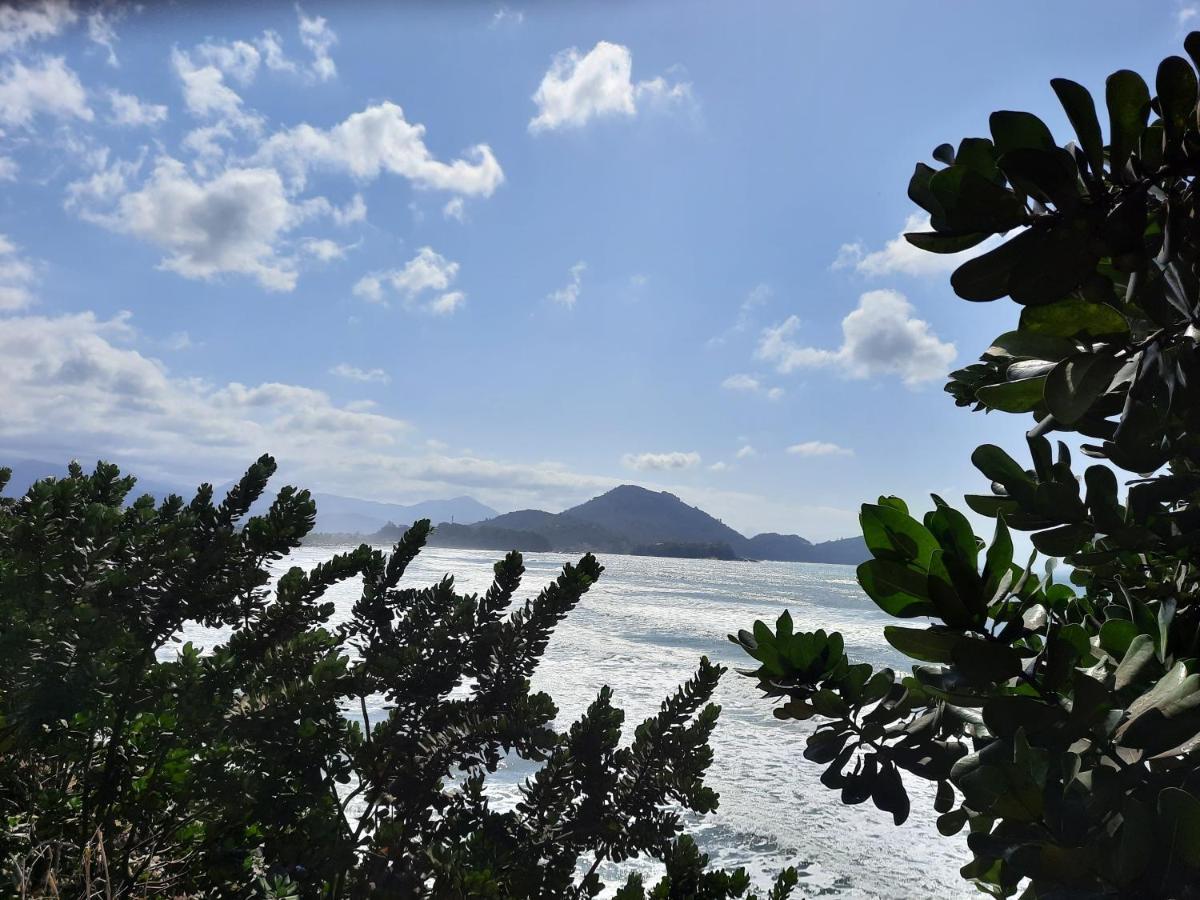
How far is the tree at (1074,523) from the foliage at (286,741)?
1408 millimetres

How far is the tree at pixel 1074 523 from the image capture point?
2.43 ft

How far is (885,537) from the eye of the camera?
0.91 metres

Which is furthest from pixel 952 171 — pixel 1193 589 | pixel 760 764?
pixel 760 764

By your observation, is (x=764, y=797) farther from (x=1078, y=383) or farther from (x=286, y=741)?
(x=1078, y=383)

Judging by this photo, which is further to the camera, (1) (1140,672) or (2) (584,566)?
(2) (584,566)

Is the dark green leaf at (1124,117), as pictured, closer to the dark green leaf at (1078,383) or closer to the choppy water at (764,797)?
the dark green leaf at (1078,383)

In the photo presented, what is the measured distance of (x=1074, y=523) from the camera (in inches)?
41.8

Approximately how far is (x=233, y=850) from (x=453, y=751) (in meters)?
0.79

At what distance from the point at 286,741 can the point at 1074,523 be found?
7.94ft

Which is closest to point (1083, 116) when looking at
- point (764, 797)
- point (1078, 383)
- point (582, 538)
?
point (1078, 383)

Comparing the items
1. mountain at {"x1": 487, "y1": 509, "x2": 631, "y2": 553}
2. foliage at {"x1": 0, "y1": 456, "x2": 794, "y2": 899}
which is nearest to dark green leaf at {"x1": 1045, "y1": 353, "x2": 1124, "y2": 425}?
foliage at {"x1": 0, "y1": 456, "x2": 794, "y2": 899}

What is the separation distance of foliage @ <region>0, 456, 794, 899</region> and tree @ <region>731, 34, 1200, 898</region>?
4.62 ft

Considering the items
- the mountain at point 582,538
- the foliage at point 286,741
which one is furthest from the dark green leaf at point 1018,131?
the mountain at point 582,538

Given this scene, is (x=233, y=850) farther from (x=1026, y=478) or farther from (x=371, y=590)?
(x=1026, y=478)
